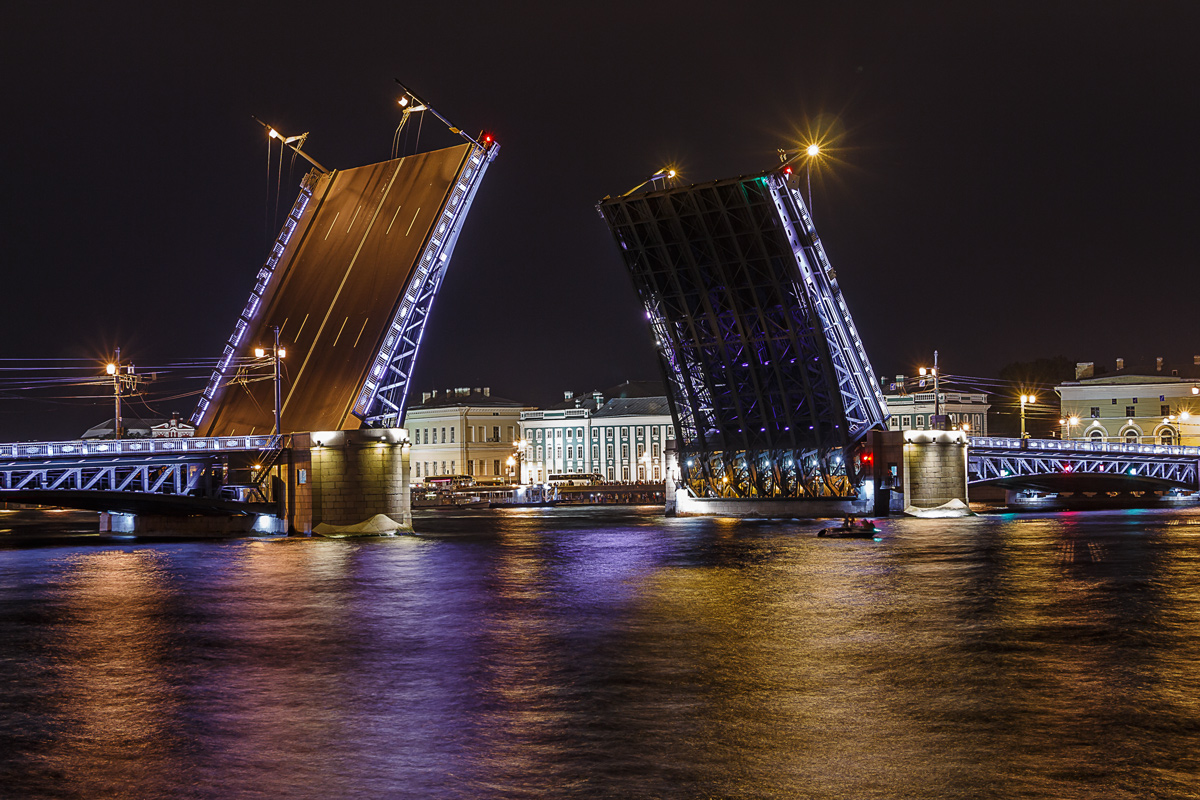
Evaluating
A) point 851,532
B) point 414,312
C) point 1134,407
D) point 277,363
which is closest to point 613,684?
point 851,532

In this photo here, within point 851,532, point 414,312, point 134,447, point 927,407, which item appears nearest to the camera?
point 851,532

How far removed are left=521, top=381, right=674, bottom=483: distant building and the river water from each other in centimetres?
8461

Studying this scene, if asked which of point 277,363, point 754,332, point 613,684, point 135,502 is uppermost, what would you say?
point 754,332

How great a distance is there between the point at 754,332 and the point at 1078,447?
24.7 m

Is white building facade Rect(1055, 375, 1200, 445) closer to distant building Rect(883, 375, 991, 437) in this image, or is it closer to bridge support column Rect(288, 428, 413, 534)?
distant building Rect(883, 375, 991, 437)

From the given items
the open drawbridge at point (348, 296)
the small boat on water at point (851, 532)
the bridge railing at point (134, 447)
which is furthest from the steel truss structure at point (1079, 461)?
the bridge railing at point (134, 447)

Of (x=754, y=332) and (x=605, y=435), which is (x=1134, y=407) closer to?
(x=605, y=435)

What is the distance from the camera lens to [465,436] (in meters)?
117

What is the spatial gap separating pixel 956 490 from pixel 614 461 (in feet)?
198

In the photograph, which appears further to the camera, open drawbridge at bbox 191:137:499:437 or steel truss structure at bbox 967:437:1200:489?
steel truss structure at bbox 967:437:1200:489

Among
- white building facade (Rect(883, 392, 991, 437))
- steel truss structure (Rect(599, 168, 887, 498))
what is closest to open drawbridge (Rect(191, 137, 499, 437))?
steel truss structure (Rect(599, 168, 887, 498))

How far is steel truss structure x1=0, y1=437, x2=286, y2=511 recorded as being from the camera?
4112 cm

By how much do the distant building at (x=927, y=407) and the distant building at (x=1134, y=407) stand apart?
840cm

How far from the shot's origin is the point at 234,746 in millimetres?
9906
